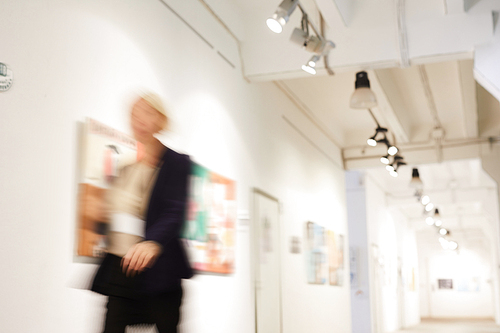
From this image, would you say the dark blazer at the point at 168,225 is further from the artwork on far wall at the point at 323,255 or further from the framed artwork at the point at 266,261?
the artwork on far wall at the point at 323,255

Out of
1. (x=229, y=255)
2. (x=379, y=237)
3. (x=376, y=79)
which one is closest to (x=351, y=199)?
(x=379, y=237)

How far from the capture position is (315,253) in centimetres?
821

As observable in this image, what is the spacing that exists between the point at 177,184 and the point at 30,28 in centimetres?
111

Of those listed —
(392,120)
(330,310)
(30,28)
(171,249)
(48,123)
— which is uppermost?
(392,120)

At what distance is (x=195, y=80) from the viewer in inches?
186

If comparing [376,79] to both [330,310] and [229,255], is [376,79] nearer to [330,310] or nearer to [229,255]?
[229,255]

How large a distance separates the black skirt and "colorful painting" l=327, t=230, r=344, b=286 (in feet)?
21.0

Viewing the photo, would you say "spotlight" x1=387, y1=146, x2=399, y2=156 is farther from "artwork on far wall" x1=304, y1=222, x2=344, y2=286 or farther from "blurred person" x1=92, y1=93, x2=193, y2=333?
"blurred person" x1=92, y1=93, x2=193, y2=333

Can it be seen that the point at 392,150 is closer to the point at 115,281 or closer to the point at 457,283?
the point at 115,281

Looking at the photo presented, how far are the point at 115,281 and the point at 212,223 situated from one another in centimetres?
197

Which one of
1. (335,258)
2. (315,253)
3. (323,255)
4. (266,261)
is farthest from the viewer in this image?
(335,258)

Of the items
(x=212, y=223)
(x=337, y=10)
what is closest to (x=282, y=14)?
(x=337, y=10)

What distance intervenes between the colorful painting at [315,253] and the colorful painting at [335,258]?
350mm

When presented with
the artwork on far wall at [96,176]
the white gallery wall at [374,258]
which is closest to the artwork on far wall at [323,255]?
the white gallery wall at [374,258]
